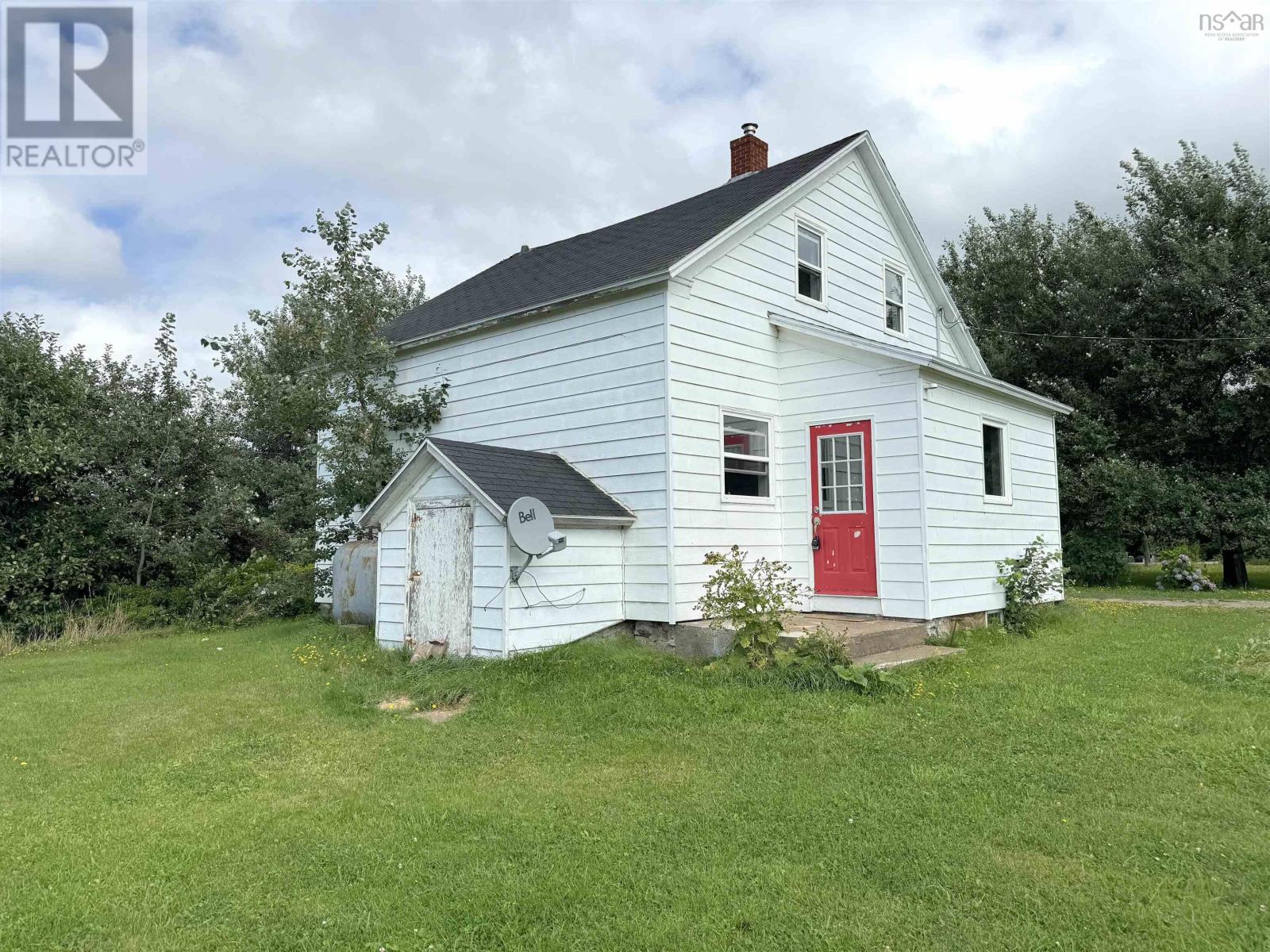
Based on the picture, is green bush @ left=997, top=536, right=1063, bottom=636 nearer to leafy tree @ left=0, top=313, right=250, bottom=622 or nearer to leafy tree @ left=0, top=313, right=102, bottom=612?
leafy tree @ left=0, top=313, right=250, bottom=622

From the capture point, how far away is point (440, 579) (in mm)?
9250

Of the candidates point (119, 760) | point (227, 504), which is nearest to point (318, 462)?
point (227, 504)

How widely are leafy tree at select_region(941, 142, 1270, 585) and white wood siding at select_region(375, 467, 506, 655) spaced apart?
57.5ft

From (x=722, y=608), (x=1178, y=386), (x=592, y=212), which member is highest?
(x=592, y=212)

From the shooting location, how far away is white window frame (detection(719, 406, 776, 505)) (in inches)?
393

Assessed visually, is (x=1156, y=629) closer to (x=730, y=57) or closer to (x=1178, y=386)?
(x=730, y=57)

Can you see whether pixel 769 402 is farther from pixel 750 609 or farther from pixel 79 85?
pixel 79 85

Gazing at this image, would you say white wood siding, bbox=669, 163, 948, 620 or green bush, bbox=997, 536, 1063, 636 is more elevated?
white wood siding, bbox=669, 163, 948, 620

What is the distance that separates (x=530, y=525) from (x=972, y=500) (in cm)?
597

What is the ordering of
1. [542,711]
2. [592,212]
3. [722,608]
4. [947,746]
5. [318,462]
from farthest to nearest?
[592,212] → [318,462] → [722,608] → [542,711] → [947,746]

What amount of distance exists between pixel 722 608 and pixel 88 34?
1000 centimetres

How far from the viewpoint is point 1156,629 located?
10945 mm

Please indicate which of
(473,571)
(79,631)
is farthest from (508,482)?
(79,631)

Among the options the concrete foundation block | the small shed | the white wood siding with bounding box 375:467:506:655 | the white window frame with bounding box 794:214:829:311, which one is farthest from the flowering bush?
the white wood siding with bounding box 375:467:506:655
